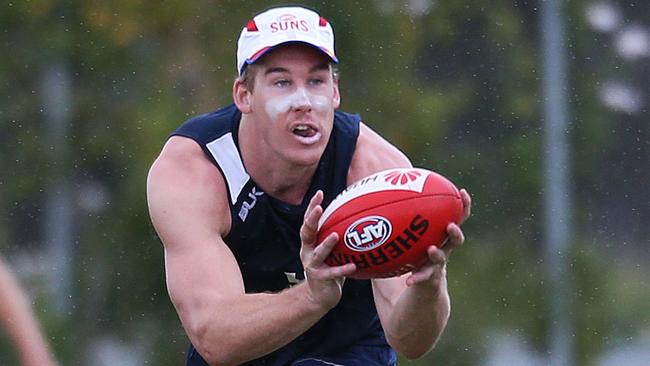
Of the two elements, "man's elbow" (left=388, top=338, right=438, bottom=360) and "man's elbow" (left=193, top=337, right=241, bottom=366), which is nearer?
"man's elbow" (left=193, top=337, right=241, bottom=366)

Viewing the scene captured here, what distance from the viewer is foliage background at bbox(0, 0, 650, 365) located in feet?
16.7

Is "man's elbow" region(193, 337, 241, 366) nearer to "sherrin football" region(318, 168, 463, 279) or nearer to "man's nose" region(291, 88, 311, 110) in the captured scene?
"sherrin football" region(318, 168, 463, 279)

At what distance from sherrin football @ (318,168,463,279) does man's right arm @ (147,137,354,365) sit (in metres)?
0.06

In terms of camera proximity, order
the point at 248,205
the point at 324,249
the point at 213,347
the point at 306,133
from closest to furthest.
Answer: the point at 324,249 < the point at 213,347 < the point at 306,133 < the point at 248,205

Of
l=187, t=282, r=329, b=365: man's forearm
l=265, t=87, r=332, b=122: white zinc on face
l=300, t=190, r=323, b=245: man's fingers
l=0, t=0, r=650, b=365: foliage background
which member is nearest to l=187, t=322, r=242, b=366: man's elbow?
l=187, t=282, r=329, b=365: man's forearm

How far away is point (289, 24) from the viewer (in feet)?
10.1

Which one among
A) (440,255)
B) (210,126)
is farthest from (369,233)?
(210,126)

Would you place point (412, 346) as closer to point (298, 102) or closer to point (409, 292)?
point (409, 292)

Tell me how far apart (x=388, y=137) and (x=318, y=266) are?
2527 millimetres

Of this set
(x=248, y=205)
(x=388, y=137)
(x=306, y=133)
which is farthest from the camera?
(x=388, y=137)

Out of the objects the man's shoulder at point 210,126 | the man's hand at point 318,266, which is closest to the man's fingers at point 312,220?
the man's hand at point 318,266

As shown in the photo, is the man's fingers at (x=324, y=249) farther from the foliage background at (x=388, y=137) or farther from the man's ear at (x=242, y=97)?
the foliage background at (x=388, y=137)

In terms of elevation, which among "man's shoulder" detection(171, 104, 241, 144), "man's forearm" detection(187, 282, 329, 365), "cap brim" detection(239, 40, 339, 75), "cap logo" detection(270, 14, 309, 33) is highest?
"cap logo" detection(270, 14, 309, 33)

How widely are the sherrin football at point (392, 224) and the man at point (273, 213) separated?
0.33 ft
